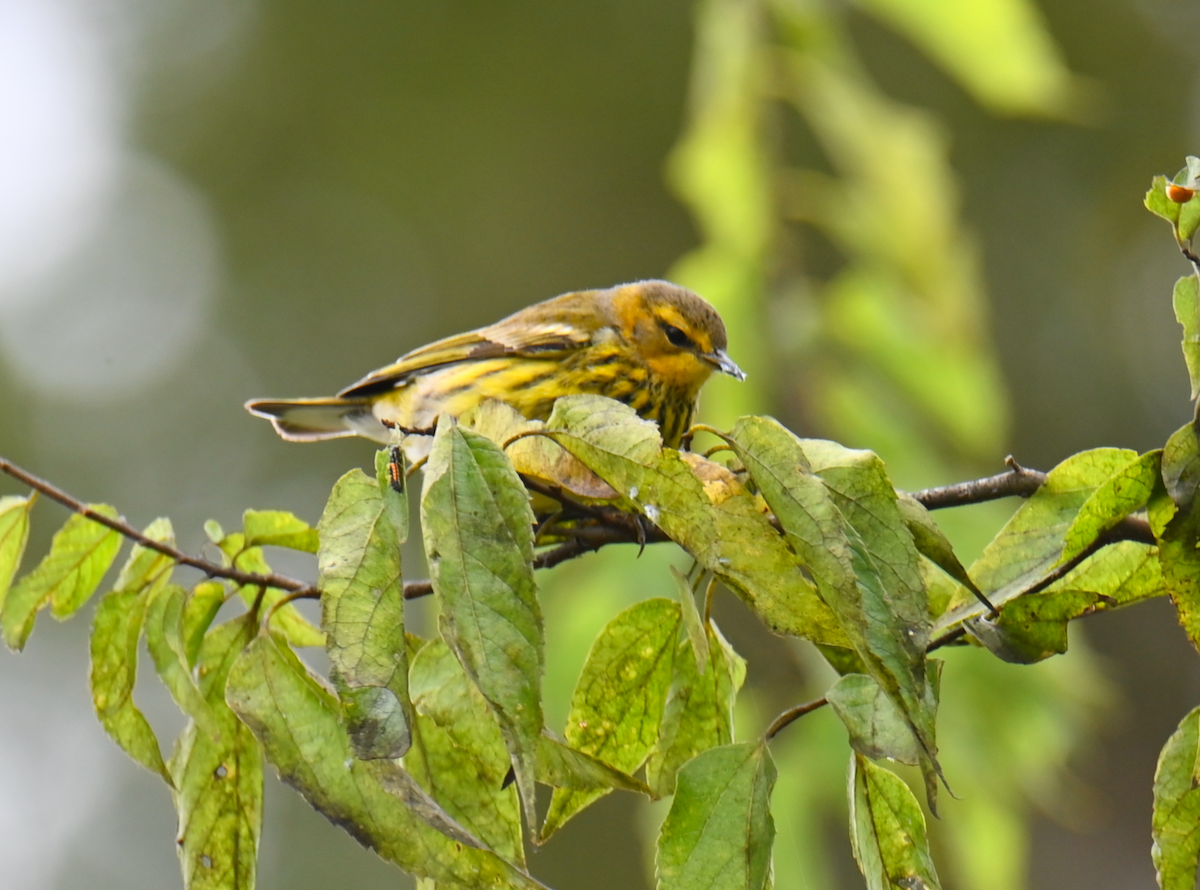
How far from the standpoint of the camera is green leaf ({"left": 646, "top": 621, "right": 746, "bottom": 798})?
1.83 meters

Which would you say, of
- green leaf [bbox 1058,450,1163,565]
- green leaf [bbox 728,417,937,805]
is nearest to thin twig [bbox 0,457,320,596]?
green leaf [bbox 728,417,937,805]

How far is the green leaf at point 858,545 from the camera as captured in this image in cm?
137

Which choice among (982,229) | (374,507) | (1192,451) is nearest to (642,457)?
(374,507)

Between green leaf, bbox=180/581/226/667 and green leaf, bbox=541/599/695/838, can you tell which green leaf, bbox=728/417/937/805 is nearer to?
green leaf, bbox=541/599/695/838

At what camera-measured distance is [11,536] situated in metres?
2.09

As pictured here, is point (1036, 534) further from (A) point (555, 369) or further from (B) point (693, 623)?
(A) point (555, 369)

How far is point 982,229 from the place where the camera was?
1280cm

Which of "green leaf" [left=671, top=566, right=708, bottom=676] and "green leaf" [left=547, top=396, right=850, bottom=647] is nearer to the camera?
"green leaf" [left=547, top=396, right=850, bottom=647]

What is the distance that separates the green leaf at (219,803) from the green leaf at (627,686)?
495 mm

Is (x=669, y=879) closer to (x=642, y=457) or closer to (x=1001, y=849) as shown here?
(x=642, y=457)

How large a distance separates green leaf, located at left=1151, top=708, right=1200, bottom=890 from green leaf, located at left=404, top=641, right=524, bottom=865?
2.72 feet

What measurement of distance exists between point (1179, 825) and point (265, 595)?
142 cm

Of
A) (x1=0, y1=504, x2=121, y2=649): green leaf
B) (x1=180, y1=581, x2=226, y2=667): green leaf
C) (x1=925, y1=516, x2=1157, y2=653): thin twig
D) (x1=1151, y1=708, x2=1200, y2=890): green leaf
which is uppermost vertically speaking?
(x1=0, y1=504, x2=121, y2=649): green leaf

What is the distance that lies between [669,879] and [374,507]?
578 mm
